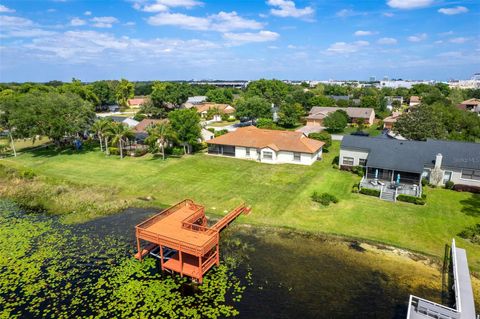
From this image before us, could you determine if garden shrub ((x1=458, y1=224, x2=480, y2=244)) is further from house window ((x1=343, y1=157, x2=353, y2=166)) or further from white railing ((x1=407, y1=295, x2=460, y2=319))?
house window ((x1=343, y1=157, x2=353, y2=166))

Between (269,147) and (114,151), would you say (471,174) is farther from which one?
(114,151)

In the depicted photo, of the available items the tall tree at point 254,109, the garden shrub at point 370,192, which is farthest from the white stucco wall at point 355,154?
the tall tree at point 254,109

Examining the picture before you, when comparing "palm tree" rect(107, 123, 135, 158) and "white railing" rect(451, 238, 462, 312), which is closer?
"white railing" rect(451, 238, 462, 312)

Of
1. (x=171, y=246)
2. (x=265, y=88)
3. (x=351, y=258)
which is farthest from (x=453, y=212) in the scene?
(x=265, y=88)

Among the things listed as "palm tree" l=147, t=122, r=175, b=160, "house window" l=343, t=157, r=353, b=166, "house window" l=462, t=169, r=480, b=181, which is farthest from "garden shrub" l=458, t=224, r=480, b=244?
"palm tree" l=147, t=122, r=175, b=160

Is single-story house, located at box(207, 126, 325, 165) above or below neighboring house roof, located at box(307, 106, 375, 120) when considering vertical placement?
below

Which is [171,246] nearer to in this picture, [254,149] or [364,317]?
[364,317]
